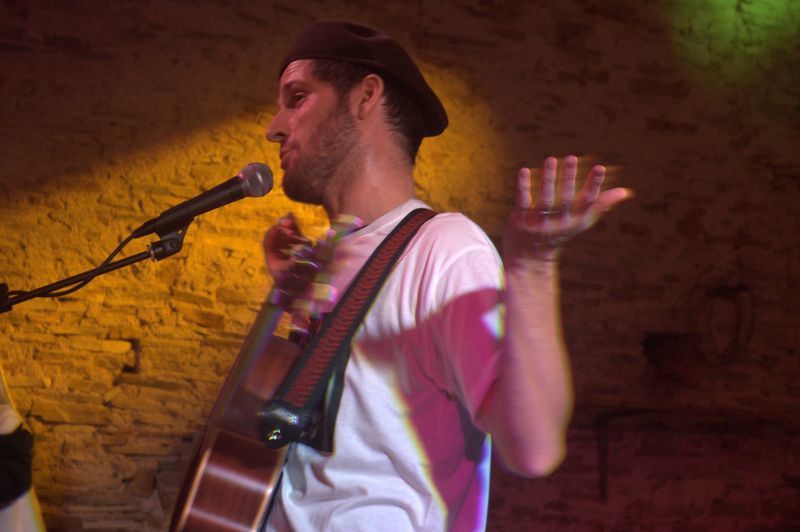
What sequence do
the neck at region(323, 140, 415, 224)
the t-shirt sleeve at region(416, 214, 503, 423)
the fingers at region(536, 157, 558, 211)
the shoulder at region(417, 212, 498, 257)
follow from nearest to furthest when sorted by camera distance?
the fingers at region(536, 157, 558, 211), the t-shirt sleeve at region(416, 214, 503, 423), the shoulder at region(417, 212, 498, 257), the neck at region(323, 140, 415, 224)

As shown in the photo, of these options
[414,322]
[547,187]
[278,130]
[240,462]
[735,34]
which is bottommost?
[240,462]

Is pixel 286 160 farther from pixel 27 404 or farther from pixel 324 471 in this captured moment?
pixel 27 404

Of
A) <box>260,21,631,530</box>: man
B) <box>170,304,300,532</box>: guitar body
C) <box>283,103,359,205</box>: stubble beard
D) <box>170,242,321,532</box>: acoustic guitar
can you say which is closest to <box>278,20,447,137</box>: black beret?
<box>260,21,631,530</box>: man

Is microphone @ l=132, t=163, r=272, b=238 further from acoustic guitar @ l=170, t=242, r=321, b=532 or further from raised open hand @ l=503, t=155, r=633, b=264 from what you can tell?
raised open hand @ l=503, t=155, r=633, b=264

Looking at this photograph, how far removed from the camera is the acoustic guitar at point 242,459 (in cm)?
133

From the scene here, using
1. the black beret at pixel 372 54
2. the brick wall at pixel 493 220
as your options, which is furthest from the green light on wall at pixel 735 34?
the black beret at pixel 372 54

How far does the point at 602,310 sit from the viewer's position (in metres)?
3.80

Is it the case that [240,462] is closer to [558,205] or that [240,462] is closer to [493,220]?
[558,205]

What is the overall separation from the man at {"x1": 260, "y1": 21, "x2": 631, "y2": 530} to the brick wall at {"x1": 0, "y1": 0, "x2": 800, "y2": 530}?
173 cm

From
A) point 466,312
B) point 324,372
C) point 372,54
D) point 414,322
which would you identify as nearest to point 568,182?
point 466,312

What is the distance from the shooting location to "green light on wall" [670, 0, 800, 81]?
4.05m

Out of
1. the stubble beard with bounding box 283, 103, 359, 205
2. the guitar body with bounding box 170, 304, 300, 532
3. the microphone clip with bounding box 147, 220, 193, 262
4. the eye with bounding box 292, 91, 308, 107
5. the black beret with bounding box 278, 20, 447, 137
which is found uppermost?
the black beret with bounding box 278, 20, 447, 137

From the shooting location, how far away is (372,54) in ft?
5.48

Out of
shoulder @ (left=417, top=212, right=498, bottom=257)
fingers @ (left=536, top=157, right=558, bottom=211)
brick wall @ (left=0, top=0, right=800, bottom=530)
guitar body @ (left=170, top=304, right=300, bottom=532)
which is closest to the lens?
fingers @ (left=536, top=157, right=558, bottom=211)
